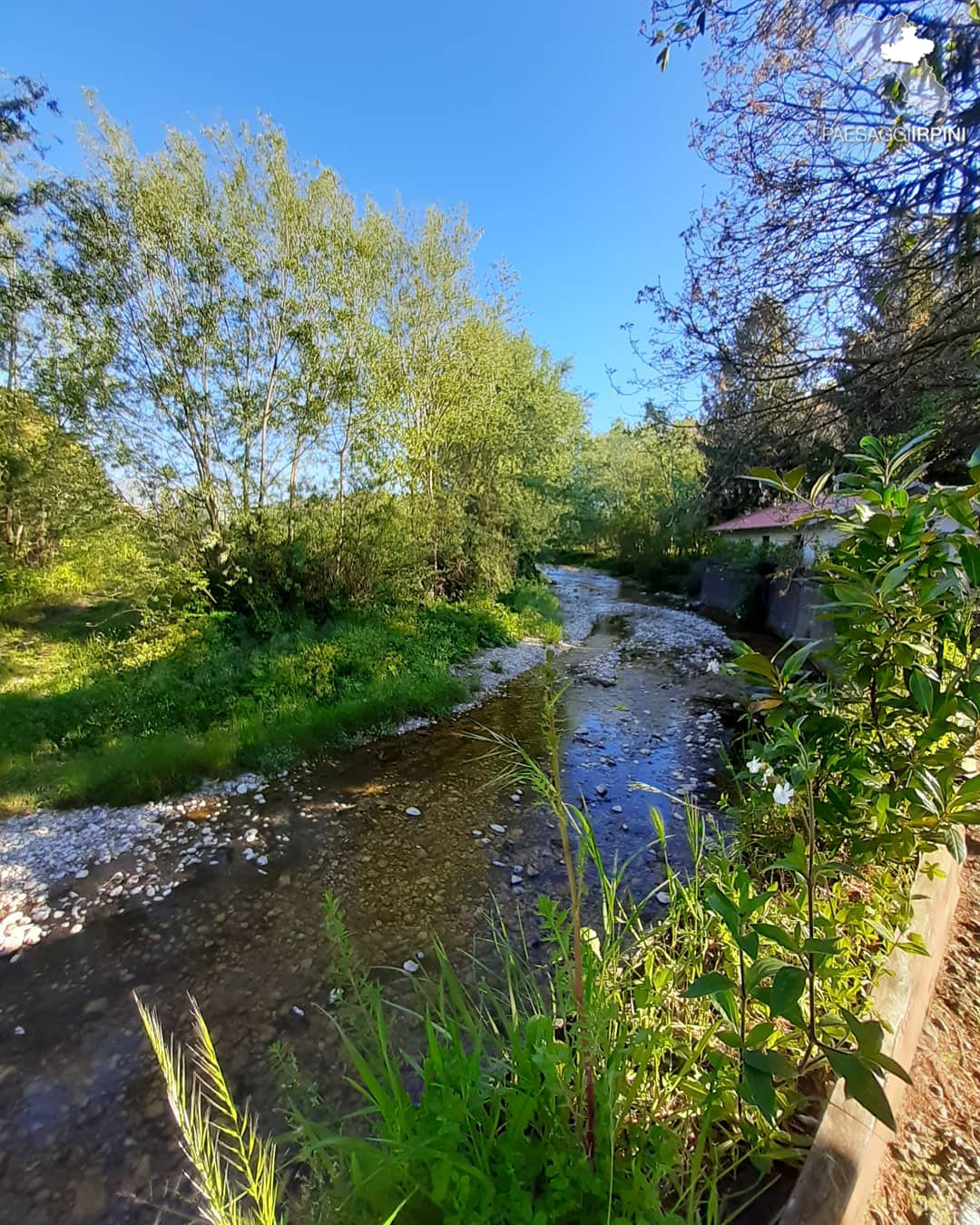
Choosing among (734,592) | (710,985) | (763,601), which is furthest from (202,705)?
(734,592)

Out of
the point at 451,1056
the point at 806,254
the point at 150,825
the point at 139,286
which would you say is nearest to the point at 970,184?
the point at 806,254

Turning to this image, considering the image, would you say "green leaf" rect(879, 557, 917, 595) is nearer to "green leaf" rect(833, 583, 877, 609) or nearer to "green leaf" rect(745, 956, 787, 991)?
"green leaf" rect(833, 583, 877, 609)

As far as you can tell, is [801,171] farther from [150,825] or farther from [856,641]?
[150,825]

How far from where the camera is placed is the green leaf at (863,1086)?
109 centimetres

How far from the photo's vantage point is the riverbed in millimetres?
2385

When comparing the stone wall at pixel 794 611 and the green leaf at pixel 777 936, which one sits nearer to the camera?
the green leaf at pixel 777 936

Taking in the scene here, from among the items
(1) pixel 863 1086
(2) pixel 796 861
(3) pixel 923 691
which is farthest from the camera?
(3) pixel 923 691

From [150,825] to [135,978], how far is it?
77.8 inches

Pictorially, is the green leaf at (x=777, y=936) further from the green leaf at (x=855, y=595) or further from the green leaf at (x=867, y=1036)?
the green leaf at (x=855, y=595)

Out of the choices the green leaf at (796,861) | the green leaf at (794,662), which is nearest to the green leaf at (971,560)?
the green leaf at (794,662)

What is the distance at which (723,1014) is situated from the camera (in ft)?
5.29

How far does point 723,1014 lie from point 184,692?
23.4 ft

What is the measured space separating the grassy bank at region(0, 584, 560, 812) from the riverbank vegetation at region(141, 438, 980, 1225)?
4.13m

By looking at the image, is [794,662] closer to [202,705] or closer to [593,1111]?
[593,1111]
